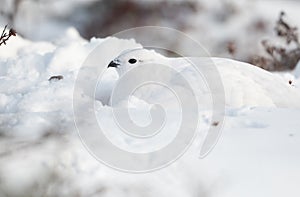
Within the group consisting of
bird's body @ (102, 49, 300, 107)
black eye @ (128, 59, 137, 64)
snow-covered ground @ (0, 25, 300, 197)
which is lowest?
snow-covered ground @ (0, 25, 300, 197)

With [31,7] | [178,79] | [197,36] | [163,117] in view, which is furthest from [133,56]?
[31,7]

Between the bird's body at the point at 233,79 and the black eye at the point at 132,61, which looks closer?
the bird's body at the point at 233,79

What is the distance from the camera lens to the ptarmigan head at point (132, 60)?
366cm

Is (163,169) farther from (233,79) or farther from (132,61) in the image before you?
(132,61)

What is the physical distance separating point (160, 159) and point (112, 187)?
0.20 m

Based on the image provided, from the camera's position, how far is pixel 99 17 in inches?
438

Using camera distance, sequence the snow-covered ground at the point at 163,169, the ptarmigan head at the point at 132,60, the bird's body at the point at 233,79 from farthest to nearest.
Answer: the ptarmigan head at the point at 132,60 → the bird's body at the point at 233,79 → the snow-covered ground at the point at 163,169

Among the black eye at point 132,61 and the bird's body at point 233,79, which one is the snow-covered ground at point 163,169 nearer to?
the bird's body at point 233,79

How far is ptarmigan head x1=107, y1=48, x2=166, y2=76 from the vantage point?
3.66 meters

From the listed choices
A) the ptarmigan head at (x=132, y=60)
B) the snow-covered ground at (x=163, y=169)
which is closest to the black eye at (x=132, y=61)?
the ptarmigan head at (x=132, y=60)

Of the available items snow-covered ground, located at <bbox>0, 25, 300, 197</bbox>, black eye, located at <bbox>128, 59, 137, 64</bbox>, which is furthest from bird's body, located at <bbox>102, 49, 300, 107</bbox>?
snow-covered ground, located at <bbox>0, 25, 300, 197</bbox>

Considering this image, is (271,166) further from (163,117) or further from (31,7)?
(31,7)

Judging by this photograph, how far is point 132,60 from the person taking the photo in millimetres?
3727

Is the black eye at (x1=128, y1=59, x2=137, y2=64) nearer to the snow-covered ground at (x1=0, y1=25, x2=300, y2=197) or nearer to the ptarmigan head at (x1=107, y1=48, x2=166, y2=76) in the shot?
the ptarmigan head at (x1=107, y1=48, x2=166, y2=76)
